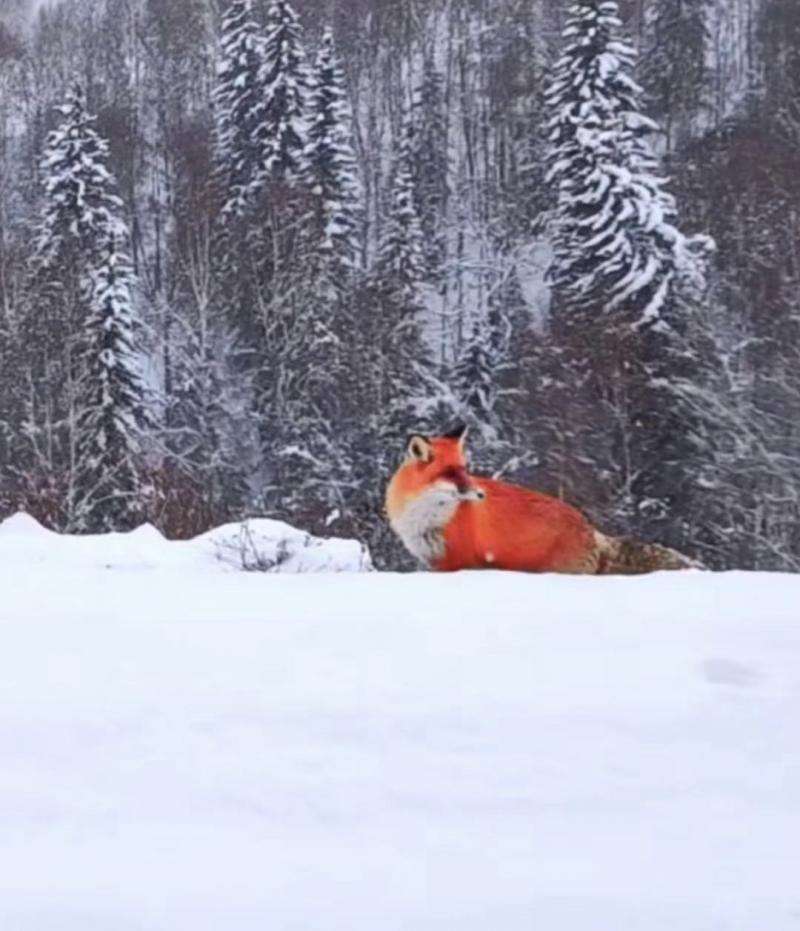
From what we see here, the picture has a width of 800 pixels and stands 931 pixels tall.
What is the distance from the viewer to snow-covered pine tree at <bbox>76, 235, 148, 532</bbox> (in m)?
21.6

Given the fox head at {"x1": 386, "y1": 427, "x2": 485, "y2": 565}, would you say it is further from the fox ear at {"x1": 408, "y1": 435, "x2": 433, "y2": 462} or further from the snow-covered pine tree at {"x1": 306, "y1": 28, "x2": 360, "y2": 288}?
the snow-covered pine tree at {"x1": 306, "y1": 28, "x2": 360, "y2": 288}

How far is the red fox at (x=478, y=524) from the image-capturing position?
13.4ft

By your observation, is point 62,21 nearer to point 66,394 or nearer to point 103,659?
point 66,394

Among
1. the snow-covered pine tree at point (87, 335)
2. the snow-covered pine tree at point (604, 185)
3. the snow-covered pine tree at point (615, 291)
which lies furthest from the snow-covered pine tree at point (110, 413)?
the snow-covered pine tree at point (604, 185)

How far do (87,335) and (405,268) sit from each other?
9353 millimetres

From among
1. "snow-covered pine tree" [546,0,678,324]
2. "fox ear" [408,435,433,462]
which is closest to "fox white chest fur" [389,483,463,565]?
"fox ear" [408,435,433,462]

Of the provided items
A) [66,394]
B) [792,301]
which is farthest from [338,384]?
[792,301]

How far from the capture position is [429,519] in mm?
4121

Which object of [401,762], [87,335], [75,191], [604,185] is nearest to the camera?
[401,762]

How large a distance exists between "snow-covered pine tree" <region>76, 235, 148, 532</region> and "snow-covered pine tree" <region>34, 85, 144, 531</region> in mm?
21

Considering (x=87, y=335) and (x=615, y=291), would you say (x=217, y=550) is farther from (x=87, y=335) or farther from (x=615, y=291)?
(x=87, y=335)

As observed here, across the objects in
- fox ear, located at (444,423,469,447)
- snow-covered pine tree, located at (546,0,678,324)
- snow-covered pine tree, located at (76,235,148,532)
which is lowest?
snow-covered pine tree, located at (76,235,148,532)

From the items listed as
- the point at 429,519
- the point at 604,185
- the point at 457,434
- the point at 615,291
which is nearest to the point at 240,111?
the point at 604,185

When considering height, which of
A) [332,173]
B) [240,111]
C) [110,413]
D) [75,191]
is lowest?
[110,413]
